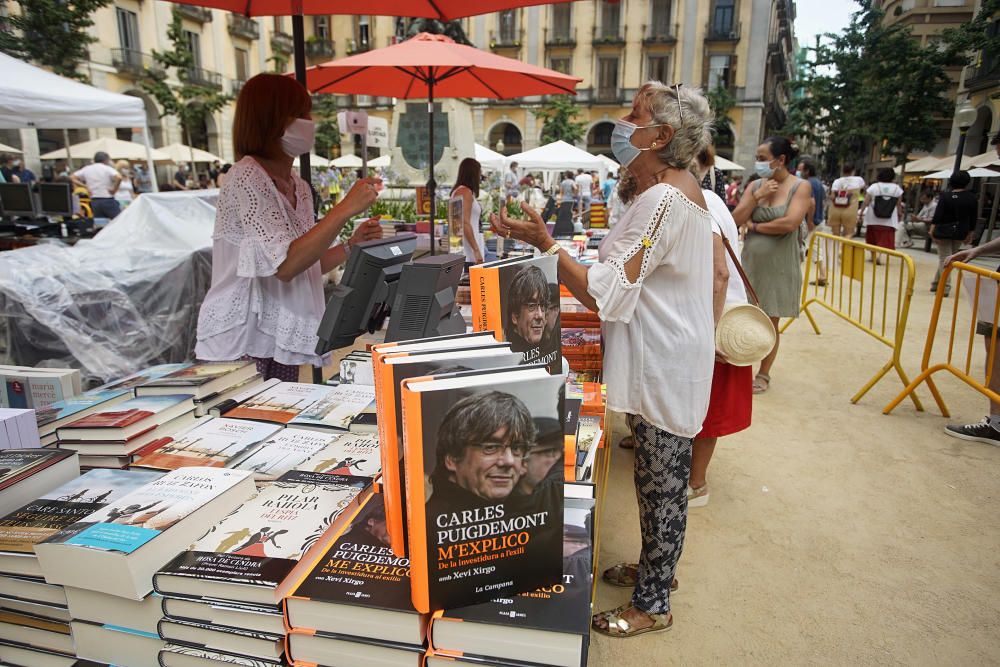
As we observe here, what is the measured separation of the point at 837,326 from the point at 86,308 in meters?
7.30

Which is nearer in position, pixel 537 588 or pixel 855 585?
pixel 537 588

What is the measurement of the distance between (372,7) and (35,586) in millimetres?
2922

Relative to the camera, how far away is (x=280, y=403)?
1.87m

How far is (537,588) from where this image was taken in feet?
3.28

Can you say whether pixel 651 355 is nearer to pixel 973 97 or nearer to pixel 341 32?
pixel 973 97

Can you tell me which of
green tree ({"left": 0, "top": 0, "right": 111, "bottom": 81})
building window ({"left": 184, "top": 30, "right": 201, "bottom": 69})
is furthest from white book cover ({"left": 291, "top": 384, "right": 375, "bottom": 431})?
building window ({"left": 184, "top": 30, "right": 201, "bottom": 69})

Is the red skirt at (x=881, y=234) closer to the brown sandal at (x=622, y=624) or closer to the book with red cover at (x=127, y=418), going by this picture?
the brown sandal at (x=622, y=624)

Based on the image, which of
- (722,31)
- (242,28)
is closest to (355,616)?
(242,28)

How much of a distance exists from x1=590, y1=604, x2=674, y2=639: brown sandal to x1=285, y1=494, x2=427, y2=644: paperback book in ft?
4.19

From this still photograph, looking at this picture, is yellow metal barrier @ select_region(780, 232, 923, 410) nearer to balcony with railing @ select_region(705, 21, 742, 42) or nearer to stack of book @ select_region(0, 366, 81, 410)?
stack of book @ select_region(0, 366, 81, 410)

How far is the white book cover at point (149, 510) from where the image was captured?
1.05 metres

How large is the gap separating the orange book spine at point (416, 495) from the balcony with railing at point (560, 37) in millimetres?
37085

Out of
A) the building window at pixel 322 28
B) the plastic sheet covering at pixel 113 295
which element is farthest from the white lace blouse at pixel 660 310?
the building window at pixel 322 28

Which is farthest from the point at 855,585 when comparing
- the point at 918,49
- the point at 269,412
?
the point at 918,49
